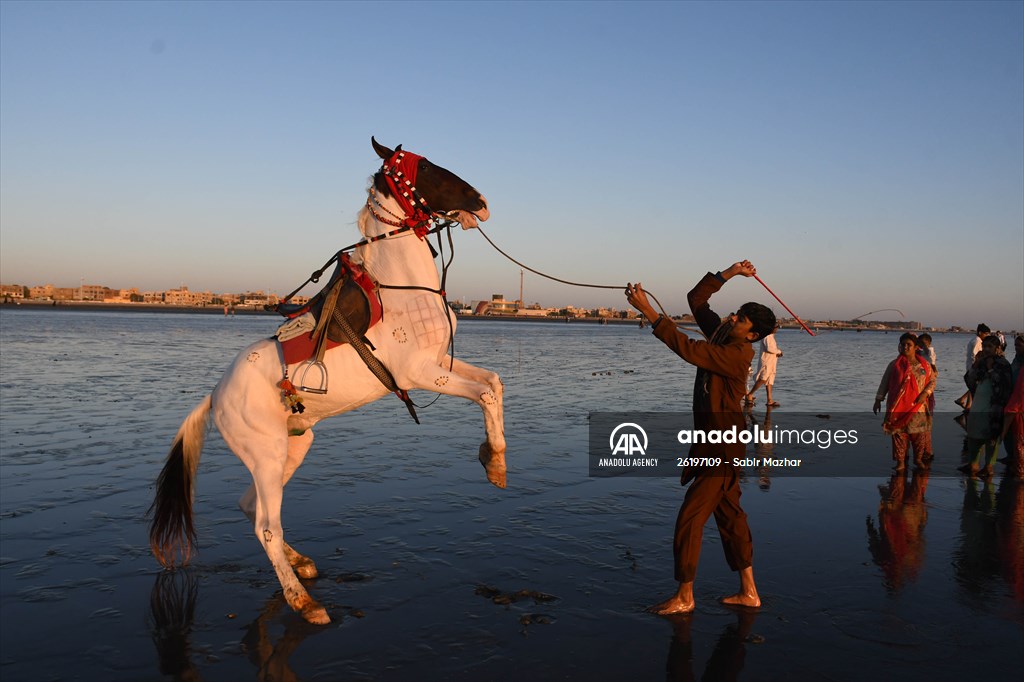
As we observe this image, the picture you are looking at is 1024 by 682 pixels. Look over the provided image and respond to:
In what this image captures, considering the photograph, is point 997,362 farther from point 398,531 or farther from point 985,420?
point 398,531

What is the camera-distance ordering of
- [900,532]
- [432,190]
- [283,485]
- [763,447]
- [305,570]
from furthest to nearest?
[763,447] → [900,532] → [283,485] → [305,570] → [432,190]

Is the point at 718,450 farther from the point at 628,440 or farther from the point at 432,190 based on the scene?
the point at 628,440

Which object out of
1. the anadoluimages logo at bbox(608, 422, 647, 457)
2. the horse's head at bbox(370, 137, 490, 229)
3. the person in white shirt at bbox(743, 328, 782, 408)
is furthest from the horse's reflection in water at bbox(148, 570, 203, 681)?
the person in white shirt at bbox(743, 328, 782, 408)

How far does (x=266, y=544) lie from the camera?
484 centimetres

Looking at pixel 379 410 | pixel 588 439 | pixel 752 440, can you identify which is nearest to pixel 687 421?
pixel 752 440

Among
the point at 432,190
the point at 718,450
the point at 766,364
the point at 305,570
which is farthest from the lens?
the point at 766,364

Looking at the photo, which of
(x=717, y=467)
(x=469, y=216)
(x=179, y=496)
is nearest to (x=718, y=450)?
(x=717, y=467)

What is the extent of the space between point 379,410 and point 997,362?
1164 centimetres

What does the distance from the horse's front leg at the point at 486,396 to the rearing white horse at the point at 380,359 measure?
10 mm

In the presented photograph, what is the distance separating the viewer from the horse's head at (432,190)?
197 inches

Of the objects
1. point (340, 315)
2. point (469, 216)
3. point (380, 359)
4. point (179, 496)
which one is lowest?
point (179, 496)

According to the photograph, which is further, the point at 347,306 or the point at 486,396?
the point at 347,306

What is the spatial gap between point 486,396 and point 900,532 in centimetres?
492

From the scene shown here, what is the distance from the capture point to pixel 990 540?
673 centimetres
